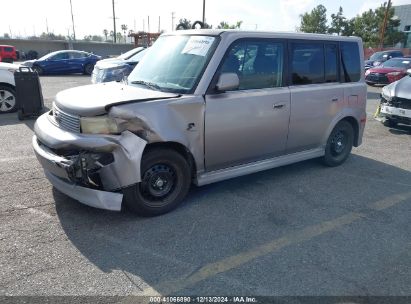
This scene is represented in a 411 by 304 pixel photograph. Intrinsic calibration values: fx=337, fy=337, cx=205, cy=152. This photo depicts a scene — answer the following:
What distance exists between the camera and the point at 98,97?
3602 mm

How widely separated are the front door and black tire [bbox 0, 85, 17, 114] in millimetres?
6889

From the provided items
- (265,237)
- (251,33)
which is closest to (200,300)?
(265,237)

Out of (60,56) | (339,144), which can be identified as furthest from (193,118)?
(60,56)

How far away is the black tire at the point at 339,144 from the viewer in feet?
17.9

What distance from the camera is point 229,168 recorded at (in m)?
4.23

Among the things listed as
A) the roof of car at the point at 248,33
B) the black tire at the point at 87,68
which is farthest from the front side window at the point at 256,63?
the black tire at the point at 87,68

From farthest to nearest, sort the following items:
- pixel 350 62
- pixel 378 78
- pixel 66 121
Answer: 1. pixel 378 78
2. pixel 350 62
3. pixel 66 121

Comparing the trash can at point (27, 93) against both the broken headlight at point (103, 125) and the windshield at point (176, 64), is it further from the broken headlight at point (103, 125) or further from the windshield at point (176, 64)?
the broken headlight at point (103, 125)

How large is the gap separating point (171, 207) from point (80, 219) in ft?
3.19

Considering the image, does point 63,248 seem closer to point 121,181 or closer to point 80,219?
point 80,219

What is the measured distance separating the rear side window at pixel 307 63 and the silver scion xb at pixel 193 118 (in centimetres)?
1

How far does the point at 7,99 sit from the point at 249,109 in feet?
23.4

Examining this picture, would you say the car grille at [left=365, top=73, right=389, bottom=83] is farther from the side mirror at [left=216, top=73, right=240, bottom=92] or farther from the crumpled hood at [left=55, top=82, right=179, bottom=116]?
the crumpled hood at [left=55, top=82, right=179, bottom=116]

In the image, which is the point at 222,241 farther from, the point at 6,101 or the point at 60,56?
the point at 60,56
